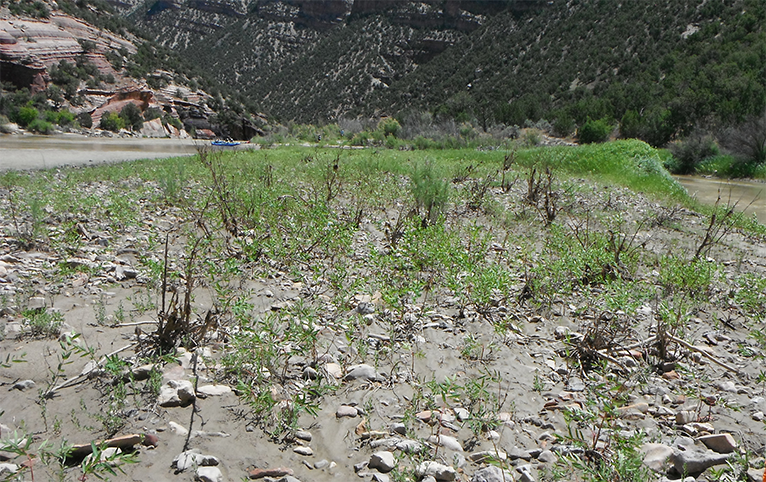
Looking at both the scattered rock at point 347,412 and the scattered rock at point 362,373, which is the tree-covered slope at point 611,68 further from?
the scattered rock at point 347,412

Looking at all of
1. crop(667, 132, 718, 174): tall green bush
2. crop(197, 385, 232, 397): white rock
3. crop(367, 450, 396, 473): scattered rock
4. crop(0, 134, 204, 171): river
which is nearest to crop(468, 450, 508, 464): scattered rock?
crop(367, 450, 396, 473): scattered rock

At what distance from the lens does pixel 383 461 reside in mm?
2260

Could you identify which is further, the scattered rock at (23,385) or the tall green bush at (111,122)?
the tall green bush at (111,122)

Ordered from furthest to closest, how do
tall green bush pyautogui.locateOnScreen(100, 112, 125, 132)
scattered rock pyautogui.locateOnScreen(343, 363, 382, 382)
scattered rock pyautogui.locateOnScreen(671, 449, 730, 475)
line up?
tall green bush pyautogui.locateOnScreen(100, 112, 125, 132) < scattered rock pyautogui.locateOnScreen(343, 363, 382, 382) < scattered rock pyautogui.locateOnScreen(671, 449, 730, 475)

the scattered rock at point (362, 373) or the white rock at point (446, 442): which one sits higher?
the white rock at point (446, 442)

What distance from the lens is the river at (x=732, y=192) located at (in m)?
14.3

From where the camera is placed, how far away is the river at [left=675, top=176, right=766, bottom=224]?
14284mm

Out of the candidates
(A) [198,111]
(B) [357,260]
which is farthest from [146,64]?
(B) [357,260]

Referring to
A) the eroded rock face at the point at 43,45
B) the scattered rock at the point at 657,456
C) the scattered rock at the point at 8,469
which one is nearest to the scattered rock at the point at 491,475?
the scattered rock at the point at 657,456

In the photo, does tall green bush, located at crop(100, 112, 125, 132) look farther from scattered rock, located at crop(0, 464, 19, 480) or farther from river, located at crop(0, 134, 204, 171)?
scattered rock, located at crop(0, 464, 19, 480)

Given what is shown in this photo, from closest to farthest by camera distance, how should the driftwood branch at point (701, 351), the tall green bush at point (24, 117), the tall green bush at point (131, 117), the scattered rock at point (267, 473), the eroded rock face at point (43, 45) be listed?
the scattered rock at point (267, 473) → the driftwood branch at point (701, 351) → the tall green bush at point (24, 117) → the eroded rock face at point (43, 45) → the tall green bush at point (131, 117)

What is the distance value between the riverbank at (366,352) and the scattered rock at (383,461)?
0.01 meters

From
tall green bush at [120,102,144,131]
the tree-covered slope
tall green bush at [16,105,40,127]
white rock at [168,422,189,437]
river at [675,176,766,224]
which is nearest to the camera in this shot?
white rock at [168,422,189,437]

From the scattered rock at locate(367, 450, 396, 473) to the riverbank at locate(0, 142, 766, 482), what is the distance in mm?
13
